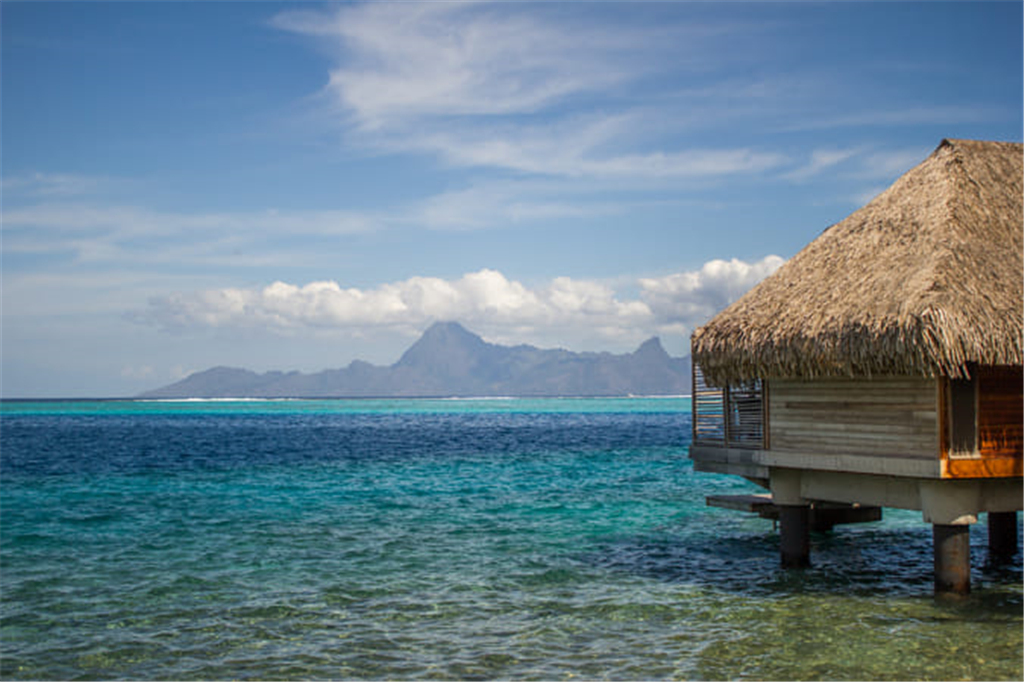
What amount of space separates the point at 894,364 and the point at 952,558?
2.81 metres

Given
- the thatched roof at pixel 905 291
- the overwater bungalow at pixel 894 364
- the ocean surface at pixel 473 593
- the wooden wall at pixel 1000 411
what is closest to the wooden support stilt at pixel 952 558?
the overwater bungalow at pixel 894 364

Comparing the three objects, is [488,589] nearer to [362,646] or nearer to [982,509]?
[362,646]

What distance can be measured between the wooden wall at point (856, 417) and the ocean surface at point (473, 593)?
2.20 m

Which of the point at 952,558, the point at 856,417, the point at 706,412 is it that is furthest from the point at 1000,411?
the point at 706,412

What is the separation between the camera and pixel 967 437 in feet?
38.4

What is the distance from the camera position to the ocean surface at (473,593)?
10703 mm

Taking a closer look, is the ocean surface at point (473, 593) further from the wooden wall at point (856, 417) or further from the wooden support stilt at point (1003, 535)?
the wooden wall at point (856, 417)

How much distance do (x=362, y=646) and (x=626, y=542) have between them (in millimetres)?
8507

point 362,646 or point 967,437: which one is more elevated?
point 967,437

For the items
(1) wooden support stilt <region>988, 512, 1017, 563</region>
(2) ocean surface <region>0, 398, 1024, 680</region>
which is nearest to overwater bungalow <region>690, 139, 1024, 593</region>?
(2) ocean surface <region>0, 398, 1024, 680</region>

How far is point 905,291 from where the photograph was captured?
39.9ft

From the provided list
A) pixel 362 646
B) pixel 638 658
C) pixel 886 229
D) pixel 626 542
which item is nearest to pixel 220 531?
pixel 626 542

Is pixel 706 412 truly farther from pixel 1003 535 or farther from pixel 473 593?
pixel 1003 535

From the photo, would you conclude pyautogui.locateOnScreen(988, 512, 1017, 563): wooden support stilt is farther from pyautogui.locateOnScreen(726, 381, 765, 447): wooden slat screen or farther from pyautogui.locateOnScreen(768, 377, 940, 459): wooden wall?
pyautogui.locateOnScreen(768, 377, 940, 459): wooden wall
